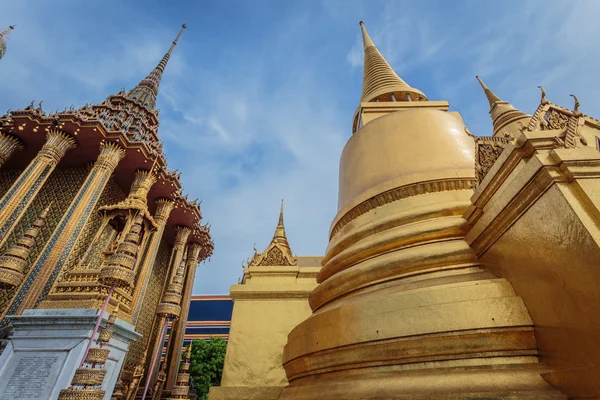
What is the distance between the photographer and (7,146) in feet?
31.9

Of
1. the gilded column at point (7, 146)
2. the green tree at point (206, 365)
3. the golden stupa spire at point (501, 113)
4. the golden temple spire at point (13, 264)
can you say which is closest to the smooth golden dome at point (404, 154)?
the golden stupa spire at point (501, 113)

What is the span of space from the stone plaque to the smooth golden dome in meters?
5.22

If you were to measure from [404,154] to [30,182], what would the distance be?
9.19 m

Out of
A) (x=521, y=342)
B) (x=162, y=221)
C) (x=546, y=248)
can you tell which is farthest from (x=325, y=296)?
(x=162, y=221)

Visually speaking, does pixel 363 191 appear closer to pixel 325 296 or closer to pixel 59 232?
pixel 325 296

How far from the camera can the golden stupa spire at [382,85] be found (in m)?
4.57

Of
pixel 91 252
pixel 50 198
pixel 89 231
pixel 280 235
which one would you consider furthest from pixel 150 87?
pixel 280 235

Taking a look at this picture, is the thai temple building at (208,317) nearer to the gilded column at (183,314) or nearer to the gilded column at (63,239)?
the gilded column at (183,314)

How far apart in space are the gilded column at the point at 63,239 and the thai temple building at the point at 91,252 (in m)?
0.02

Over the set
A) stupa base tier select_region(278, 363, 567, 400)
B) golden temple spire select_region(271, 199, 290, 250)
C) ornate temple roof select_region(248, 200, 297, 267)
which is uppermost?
golden temple spire select_region(271, 199, 290, 250)

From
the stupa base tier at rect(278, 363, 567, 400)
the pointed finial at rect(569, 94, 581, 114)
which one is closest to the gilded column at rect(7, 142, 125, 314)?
the stupa base tier at rect(278, 363, 567, 400)

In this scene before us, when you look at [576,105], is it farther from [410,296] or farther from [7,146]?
[7,146]

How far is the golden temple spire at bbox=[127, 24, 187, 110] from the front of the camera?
14.8 meters

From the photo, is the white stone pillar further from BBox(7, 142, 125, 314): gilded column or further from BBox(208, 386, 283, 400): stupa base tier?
BBox(208, 386, 283, 400): stupa base tier
